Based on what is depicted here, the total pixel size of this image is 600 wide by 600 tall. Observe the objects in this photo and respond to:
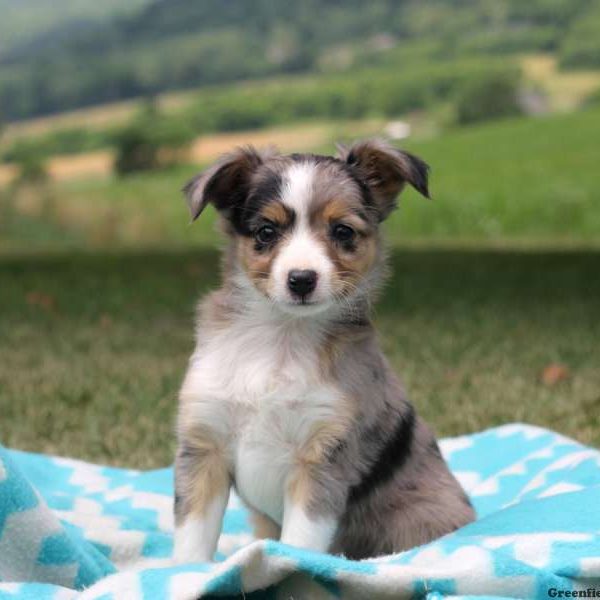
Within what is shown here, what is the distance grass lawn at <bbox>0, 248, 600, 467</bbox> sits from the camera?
21.2ft

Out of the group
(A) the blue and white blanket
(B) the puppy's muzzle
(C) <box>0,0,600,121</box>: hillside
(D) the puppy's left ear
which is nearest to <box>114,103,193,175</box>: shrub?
(C) <box>0,0,600,121</box>: hillside

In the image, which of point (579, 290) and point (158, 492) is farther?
point (579, 290)

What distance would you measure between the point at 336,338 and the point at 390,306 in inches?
269

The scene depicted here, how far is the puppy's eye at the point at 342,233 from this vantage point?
142 inches

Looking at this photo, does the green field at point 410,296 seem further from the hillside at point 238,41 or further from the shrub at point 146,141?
the hillside at point 238,41

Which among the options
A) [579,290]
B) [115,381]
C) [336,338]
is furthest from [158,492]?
[579,290]

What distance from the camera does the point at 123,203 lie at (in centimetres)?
1694

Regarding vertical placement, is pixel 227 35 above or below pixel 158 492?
above

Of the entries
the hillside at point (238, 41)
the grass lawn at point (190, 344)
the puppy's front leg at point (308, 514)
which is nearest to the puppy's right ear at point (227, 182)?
the puppy's front leg at point (308, 514)

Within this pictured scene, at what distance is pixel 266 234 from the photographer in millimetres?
3621

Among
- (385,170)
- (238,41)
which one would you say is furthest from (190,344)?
(238,41)

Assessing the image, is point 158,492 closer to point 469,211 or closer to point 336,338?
point 336,338

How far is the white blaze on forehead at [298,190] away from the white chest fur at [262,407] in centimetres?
48

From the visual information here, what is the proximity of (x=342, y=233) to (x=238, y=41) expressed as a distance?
49.3ft
